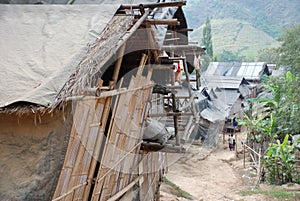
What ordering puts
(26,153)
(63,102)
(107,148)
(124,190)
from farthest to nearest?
(124,190), (107,148), (26,153), (63,102)

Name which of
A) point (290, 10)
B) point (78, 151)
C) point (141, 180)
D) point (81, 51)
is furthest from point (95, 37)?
point (290, 10)

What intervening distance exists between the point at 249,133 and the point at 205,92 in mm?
7995

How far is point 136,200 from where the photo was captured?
5574mm

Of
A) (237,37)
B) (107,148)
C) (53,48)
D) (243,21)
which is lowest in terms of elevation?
(107,148)

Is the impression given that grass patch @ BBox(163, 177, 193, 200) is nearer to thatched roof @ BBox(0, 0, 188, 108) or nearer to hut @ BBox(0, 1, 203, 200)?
hut @ BBox(0, 1, 203, 200)

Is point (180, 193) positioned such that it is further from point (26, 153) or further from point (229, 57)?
point (229, 57)

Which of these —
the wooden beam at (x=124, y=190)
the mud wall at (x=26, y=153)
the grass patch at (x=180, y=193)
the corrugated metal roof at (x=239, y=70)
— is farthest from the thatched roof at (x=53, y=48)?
the corrugated metal roof at (x=239, y=70)

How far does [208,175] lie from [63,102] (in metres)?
11.9

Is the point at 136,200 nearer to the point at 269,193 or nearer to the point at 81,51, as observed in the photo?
the point at 81,51

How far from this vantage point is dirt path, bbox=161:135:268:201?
1051 cm

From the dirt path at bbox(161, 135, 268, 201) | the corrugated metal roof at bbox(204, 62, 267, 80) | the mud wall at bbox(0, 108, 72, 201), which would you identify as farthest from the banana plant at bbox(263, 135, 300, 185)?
the corrugated metal roof at bbox(204, 62, 267, 80)

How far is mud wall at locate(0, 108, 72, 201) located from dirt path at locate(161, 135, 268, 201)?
6570mm

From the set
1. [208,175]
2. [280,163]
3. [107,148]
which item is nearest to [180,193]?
[280,163]

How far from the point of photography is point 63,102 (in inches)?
107
